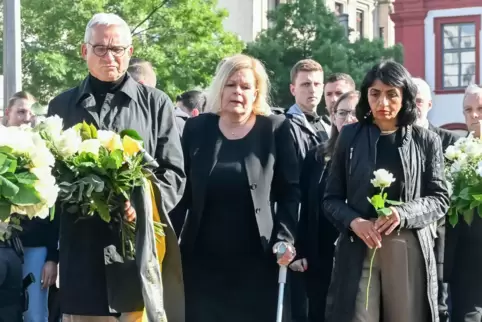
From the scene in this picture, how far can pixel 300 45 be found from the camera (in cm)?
3841

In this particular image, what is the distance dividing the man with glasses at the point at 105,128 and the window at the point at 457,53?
37.1m

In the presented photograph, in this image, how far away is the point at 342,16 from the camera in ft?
139

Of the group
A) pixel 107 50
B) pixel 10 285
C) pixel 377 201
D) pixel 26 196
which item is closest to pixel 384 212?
pixel 377 201

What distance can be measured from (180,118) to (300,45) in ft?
97.7

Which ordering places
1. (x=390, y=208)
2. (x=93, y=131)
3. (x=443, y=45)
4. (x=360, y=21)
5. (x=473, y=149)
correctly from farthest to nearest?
(x=360, y=21) → (x=443, y=45) → (x=473, y=149) → (x=390, y=208) → (x=93, y=131)

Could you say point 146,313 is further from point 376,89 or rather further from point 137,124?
point 376,89

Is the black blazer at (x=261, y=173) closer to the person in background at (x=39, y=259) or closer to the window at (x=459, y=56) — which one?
the person in background at (x=39, y=259)

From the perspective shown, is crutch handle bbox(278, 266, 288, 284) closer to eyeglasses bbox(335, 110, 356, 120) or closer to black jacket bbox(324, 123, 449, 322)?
black jacket bbox(324, 123, 449, 322)

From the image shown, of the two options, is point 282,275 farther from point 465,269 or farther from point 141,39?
point 141,39

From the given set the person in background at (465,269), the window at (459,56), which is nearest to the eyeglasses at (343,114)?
the person in background at (465,269)

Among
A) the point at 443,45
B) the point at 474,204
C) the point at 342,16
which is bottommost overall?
the point at 474,204

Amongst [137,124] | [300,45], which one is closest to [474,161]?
[137,124]

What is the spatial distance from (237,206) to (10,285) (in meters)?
2.05

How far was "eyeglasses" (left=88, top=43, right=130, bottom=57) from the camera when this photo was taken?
6027mm
